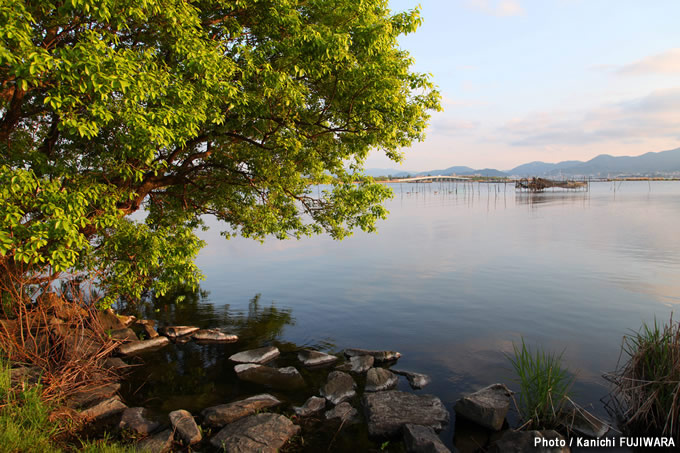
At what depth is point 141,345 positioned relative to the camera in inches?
588

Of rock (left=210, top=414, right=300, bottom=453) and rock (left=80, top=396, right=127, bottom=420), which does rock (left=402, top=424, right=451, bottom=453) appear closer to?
rock (left=210, top=414, right=300, bottom=453)

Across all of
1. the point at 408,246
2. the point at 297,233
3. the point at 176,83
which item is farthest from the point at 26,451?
the point at 408,246

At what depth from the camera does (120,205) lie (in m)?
14.2

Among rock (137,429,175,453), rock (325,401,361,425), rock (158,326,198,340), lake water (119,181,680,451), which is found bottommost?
lake water (119,181,680,451)

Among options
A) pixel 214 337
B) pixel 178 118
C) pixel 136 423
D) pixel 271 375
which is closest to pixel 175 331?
pixel 214 337

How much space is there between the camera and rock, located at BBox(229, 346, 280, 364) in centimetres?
1377

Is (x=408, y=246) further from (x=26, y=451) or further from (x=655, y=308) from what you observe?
(x=26, y=451)

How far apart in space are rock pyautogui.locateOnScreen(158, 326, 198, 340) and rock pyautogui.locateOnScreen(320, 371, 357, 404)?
7.68 meters

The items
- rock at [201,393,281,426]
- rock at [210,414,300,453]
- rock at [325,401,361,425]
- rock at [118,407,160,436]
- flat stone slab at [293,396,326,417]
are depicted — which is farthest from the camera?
flat stone slab at [293,396,326,417]

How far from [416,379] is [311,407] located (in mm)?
3618

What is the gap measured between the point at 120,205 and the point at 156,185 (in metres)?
1.52

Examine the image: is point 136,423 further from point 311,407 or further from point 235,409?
point 311,407

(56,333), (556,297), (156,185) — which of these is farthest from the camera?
(556,297)

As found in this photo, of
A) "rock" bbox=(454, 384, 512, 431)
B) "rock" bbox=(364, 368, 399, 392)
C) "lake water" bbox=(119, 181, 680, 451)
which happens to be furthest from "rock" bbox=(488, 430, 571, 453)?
"rock" bbox=(364, 368, 399, 392)
